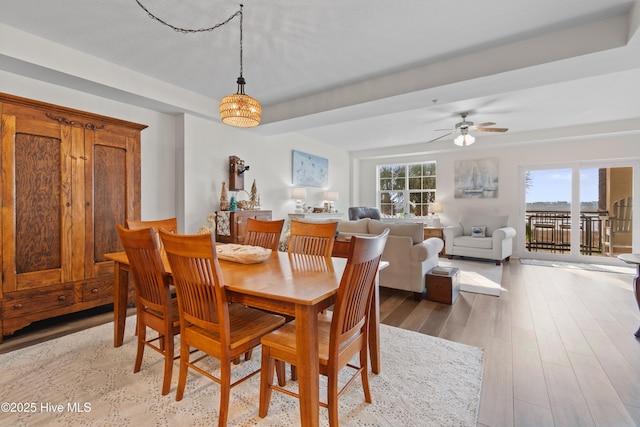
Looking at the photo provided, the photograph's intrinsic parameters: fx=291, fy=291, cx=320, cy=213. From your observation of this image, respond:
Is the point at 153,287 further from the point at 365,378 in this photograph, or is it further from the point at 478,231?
the point at 478,231

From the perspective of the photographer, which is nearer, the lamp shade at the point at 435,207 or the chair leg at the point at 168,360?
the chair leg at the point at 168,360

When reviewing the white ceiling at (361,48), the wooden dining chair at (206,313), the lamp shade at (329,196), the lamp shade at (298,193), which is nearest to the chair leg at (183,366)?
the wooden dining chair at (206,313)

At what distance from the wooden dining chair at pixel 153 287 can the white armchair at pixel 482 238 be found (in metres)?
5.57

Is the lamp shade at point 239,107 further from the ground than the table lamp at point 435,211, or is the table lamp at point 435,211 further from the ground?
the lamp shade at point 239,107

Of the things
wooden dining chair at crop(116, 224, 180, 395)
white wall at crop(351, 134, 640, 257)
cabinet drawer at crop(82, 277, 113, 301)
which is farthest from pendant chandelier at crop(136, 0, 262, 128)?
white wall at crop(351, 134, 640, 257)

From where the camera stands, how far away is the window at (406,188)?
7.61 meters

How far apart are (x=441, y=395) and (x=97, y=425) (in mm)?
1913

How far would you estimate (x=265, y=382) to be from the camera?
1532mm

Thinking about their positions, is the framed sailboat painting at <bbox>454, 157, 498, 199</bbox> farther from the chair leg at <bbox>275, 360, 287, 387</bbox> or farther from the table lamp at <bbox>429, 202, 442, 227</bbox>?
the chair leg at <bbox>275, 360, 287, 387</bbox>

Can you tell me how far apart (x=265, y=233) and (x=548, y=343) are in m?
2.56

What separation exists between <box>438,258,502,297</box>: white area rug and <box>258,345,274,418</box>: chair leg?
321cm

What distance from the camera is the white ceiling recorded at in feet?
7.35

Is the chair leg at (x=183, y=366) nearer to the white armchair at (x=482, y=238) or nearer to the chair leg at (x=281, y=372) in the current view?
the chair leg at (x=281, y=372)

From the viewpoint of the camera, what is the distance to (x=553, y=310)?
3.16 metres
